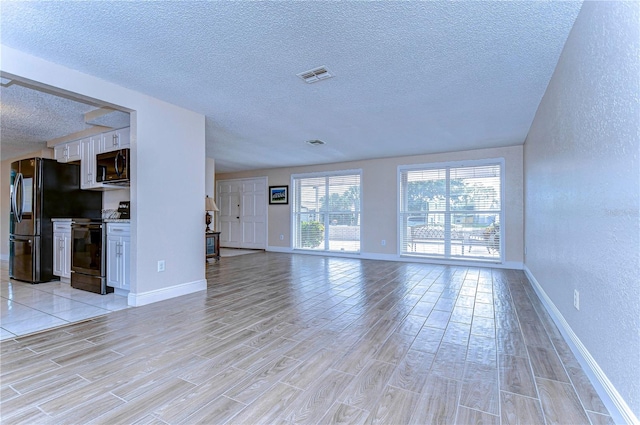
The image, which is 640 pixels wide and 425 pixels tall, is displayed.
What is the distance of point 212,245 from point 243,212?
246cm

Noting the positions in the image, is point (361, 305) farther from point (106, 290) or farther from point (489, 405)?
point (106, 290)

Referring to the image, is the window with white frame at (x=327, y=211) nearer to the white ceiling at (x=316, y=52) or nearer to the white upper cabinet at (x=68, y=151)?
the white ceiling at (x=316, y=52)

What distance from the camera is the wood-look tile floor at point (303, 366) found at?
1.44 metres

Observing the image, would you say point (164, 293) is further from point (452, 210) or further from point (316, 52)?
point (452, 210)

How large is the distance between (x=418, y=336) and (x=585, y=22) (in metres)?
2.33

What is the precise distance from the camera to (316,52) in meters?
2.35

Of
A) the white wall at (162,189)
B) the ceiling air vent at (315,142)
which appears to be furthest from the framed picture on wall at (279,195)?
the white wall at (162,189)

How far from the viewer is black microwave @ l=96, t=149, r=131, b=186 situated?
3549 mm

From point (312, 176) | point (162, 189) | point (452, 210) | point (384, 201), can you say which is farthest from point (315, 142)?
point (452, 210)

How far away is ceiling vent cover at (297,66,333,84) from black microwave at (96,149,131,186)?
233 centimetres

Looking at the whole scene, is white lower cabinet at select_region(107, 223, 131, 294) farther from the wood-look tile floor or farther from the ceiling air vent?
the ceiling air vent

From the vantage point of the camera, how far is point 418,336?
2.37 m

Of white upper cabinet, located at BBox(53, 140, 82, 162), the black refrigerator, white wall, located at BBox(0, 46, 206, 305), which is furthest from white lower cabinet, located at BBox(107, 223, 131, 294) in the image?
white upper cabinet, located at BBox(53, 140, 82, 162)

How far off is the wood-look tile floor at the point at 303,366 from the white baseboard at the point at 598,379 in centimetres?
5
